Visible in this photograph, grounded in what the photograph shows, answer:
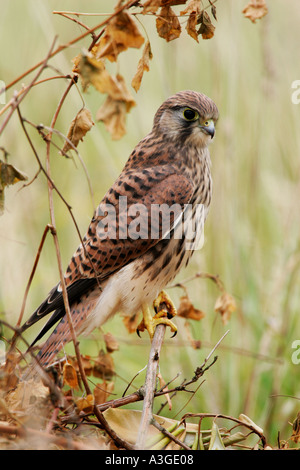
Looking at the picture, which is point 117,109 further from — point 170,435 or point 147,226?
point 147,226

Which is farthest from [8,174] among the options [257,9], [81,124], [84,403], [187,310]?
[187,310]

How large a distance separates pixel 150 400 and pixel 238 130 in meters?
2.79

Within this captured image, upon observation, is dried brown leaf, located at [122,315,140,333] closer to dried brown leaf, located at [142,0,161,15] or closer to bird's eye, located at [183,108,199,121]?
bird's eye, located at [183,108,199,121]

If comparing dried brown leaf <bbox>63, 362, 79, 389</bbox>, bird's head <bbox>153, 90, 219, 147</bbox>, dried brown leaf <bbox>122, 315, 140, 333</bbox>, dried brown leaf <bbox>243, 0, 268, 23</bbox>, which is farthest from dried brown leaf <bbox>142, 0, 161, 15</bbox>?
dried brown leaf <bbox>122, 315, 140, 333</bbox>

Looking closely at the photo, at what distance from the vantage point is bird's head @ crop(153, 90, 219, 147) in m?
2.59

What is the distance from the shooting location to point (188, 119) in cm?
265

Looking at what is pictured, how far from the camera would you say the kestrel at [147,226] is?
2.48 metres

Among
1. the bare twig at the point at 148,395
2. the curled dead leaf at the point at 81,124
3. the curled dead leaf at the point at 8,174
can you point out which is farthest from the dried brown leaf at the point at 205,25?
the bare twig at the point at 148,395

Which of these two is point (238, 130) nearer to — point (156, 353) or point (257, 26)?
point (257, 26)

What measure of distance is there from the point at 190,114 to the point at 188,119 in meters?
0.02

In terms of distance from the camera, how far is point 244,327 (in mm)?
3332

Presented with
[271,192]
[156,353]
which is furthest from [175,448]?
[271,192]

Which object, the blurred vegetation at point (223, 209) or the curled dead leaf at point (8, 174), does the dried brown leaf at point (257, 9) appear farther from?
the blurred vegetation at point (223, 209)

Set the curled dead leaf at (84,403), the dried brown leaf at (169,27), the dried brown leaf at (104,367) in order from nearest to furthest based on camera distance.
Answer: the curled dead leaf at (84,403) < the dried brown leaf at (169,27) < the dried brown leaf at (104,367)
